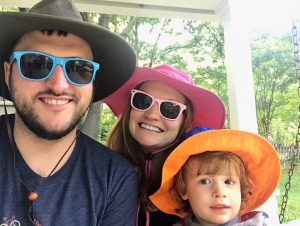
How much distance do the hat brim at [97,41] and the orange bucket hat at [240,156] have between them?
50cm

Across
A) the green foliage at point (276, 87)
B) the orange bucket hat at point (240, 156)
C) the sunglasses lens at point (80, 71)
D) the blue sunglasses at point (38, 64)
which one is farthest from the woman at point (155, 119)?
the green foliage at point (276, 87)

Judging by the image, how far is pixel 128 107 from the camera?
7.13 ft

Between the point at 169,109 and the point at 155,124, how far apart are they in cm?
11

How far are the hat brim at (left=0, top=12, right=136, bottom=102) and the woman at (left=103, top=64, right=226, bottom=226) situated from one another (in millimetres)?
126

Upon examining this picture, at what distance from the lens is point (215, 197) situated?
1675mm

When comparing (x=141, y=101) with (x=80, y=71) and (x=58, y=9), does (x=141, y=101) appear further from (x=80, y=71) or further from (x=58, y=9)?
(x=58, y=9)

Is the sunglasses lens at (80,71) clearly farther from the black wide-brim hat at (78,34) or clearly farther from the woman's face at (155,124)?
the woman's face at (155,124)

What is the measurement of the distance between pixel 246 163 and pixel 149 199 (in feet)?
1.65

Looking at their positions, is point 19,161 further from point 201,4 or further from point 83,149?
point 201,4

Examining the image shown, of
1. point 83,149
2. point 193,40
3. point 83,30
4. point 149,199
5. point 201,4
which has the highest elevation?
point 193,40

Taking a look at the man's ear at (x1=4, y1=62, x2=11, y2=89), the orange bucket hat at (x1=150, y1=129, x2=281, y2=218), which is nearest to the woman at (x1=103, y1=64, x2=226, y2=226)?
the orange bucket hat at (x1=150, y1=129, x2=281, y2=218)

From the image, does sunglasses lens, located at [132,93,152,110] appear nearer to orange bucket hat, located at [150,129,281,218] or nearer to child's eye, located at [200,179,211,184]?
orange bucket hat, located at [150,129,281,218]

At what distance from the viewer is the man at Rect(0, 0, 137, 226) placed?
61.1 inches

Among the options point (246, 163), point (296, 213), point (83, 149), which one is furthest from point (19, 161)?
point (296, 213)
